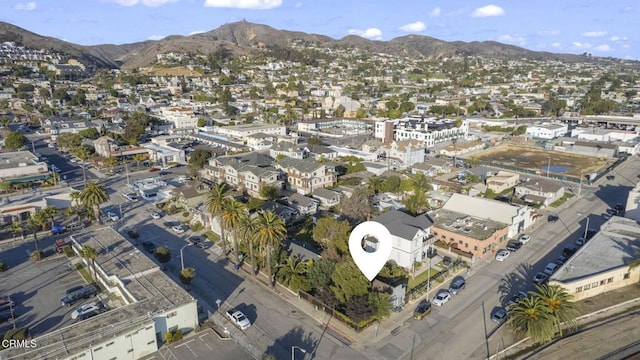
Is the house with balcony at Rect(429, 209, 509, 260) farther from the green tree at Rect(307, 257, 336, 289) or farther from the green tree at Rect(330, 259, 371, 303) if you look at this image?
the green tree at Rect(307, 257, 336, 289)

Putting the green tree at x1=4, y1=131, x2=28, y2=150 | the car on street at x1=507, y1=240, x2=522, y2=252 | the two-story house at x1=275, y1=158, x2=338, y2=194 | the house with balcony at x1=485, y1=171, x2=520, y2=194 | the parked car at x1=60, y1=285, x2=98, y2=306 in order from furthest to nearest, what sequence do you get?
1. the green tree at x1=4, y1=131, x2=28, y2=150
2. the house with balcony at x1=485, y1=171, x2=520, y2=194
3. the two-story house at x1=275, y1=158, x2=338, y2=194
4. the car on street at x1=507, y1=240, x2=522, y2=252
5. the parked car at x1=60, y1=285, x2=98, y2=306

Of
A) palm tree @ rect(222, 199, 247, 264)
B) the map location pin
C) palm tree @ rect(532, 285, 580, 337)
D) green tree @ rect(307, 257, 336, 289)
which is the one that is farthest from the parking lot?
palm tree @ rect(532, 285, 580, 337)

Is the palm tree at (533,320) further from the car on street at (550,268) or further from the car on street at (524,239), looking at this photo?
the car on street at (524,239)

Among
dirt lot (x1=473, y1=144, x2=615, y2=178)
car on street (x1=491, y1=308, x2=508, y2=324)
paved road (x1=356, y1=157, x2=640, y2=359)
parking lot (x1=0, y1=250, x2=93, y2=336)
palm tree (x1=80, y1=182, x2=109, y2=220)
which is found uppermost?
palm tree (x1=80, y1=182, x2=109, y2=220)

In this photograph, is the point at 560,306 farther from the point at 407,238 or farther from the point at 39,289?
the point at 39,289

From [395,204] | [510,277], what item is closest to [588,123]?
[395,204]

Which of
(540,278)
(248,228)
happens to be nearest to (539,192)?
(540,278)
